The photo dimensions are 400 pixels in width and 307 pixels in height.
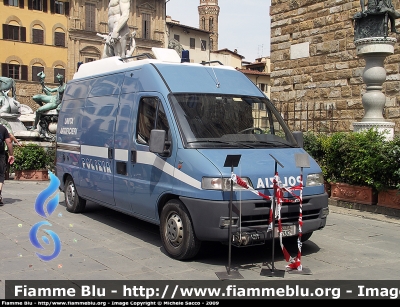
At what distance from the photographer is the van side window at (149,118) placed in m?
6.76

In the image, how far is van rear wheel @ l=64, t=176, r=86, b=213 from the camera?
9500 mm

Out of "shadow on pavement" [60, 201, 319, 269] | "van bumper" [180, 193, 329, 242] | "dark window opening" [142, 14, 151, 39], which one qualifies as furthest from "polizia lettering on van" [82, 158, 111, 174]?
"dark window opening" [142, 14, 151, 39]

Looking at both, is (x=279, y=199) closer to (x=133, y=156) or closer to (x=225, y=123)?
(x=225, y=123)

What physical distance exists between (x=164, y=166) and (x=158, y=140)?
1.33ft

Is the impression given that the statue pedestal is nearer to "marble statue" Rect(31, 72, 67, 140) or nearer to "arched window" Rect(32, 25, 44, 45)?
"marble statue" Rect(31, 72, 67, 140)

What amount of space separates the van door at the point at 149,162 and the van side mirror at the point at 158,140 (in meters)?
0.17

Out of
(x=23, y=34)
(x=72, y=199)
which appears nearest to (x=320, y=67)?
(x=72, y=199)

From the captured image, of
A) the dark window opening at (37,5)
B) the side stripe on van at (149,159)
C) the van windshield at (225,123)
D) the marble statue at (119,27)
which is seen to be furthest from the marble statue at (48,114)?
the dark window opening at (37,5)

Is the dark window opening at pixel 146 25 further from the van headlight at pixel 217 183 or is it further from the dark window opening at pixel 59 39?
the van headlight at pixel 217 183

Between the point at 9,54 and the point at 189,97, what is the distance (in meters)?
46.0

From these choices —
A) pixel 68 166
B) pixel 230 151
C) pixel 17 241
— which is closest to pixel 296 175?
pixel 230 151

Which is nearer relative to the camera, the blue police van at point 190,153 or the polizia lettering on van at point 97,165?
the blue police van at point 190,153

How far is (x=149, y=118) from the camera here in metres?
7.04

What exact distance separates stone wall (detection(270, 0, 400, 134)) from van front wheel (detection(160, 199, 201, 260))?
29.9 feet
